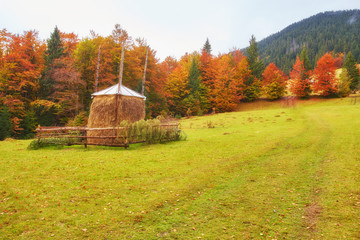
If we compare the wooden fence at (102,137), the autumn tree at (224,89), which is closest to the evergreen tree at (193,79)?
the autumn tree at (224,89)

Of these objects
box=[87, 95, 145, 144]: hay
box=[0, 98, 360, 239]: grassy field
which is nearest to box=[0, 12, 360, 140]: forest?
box=[87, 95, 145, 144]: hay

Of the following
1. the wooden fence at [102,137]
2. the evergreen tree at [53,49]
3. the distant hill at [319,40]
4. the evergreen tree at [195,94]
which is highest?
the distant hill at [319,40]

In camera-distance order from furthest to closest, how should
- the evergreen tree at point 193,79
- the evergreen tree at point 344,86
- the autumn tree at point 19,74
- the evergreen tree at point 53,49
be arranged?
the evergreen tree at point 344,86, the evergreen tree at point 193,79, the evergreen tree at point 53,49, the autumn tree at point 19,74

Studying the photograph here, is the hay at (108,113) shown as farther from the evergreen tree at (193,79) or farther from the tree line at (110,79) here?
the evergreen tree at (193,79)

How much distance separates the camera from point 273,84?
4203 cm

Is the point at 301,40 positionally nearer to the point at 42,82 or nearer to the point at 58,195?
the point at 42,82

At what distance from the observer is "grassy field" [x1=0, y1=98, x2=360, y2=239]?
11.9ft

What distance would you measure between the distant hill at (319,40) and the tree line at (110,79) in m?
40.4

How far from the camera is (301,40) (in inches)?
5098

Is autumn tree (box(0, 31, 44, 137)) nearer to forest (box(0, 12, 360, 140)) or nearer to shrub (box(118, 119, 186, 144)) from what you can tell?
forest (box(0, 12, 360, 140))

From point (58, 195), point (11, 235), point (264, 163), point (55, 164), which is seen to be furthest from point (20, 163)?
point (264, 163)

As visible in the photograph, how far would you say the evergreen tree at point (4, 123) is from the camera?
20.7 meters

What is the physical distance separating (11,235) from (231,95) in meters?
38.7

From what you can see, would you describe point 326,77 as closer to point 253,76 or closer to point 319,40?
point 253,76
